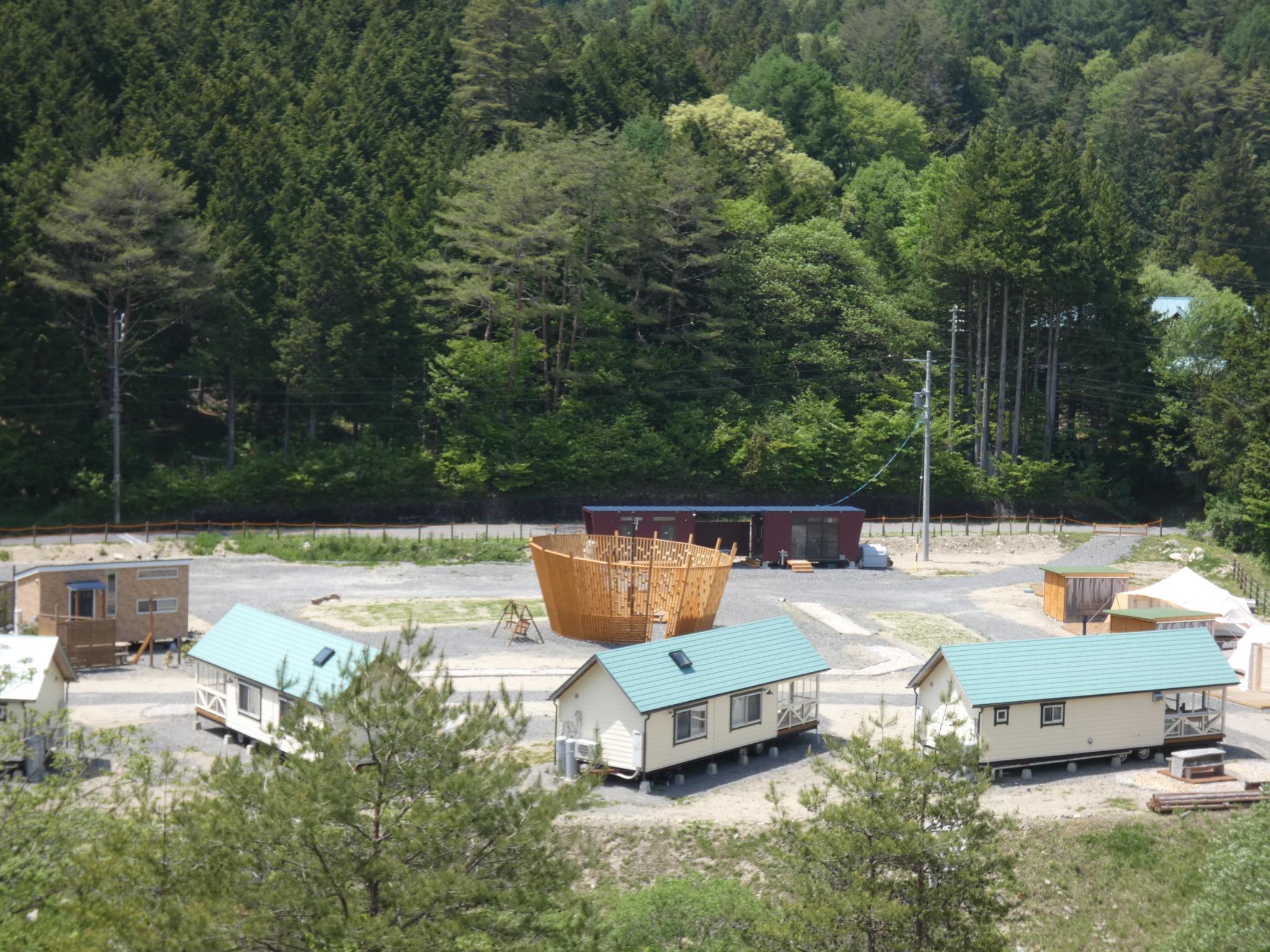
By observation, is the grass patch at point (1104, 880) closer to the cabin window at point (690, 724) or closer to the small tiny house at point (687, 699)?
the small tiny house at point (687, 699)

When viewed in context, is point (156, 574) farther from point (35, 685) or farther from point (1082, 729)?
point (1082, 729)

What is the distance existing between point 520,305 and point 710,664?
35909mm

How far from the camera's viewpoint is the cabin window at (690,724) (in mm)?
27688

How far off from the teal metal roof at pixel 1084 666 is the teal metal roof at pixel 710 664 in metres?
2.78

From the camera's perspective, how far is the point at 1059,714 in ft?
94.2

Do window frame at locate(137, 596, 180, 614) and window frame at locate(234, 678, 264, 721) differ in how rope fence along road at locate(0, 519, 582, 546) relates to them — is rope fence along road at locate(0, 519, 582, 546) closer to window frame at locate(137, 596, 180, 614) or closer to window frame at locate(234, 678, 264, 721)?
window frame at locate(137, 596, 180, 614)

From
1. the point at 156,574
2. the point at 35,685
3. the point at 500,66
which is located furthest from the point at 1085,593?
the point at 500,66

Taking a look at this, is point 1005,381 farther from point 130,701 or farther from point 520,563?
point 130,701

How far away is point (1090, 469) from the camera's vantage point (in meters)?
64.9

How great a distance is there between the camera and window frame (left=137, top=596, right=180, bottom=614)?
120ft

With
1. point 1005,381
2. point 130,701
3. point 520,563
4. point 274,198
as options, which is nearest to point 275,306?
point 274,198

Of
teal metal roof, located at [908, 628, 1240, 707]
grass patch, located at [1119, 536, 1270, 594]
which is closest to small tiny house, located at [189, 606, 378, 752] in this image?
teal metal roof, located at [908, 628, 1240, 707]

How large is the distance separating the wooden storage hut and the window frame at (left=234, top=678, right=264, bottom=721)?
22.1 m

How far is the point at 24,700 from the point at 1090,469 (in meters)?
50.4
